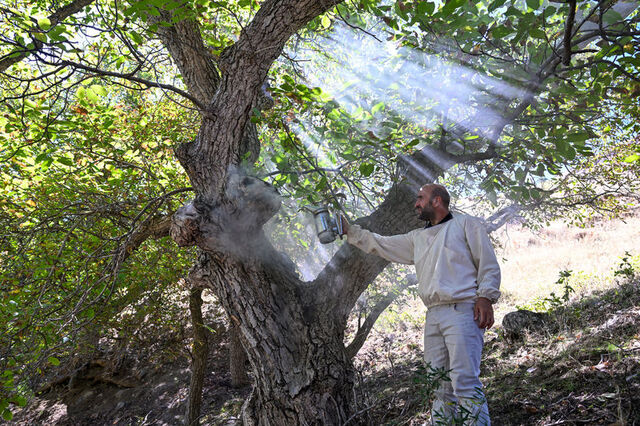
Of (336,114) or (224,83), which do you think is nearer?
(336,114)

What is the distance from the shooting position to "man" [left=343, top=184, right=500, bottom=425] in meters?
2.53

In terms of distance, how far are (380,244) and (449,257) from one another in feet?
1.70

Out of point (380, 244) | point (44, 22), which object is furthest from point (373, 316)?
point (44, 22)

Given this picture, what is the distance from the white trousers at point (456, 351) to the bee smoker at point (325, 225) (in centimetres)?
88

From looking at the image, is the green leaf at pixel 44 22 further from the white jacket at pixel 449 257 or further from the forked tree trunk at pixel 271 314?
the white jacket at pixel 449 257

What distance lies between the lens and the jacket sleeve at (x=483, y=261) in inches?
100

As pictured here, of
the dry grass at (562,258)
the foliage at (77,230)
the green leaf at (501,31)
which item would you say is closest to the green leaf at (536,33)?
the green leaf at (501,31)

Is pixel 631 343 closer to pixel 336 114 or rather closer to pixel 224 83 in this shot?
pixel 336 114

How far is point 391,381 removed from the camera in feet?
18.4

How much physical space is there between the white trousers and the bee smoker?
2.87 ft

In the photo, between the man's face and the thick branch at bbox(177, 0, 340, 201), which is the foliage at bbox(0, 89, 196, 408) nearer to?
the thick branch at bbox(177, 0, 340, 201)

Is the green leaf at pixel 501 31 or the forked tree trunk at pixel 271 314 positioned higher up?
the green leaf at pixel 501 31

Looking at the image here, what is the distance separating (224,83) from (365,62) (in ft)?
13.3

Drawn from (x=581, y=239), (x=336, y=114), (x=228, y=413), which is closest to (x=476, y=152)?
(x=336, y=114)
